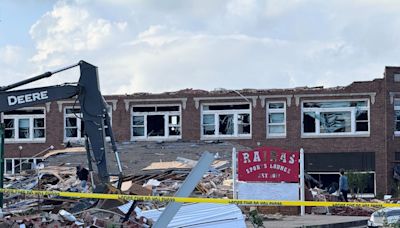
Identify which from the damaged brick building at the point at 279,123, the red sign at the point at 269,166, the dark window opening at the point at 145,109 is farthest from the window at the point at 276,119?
the red sign at the point at 269,166

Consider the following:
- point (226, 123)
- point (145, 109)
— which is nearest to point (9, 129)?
point (145, 109)

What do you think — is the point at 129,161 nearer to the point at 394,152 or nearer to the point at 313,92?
the point at 313,92

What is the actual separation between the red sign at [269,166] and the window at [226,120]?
22.3m

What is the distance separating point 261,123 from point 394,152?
26.2 ft

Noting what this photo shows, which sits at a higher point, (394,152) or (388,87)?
(388,87)

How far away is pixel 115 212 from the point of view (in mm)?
18812

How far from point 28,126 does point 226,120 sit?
1253 cm

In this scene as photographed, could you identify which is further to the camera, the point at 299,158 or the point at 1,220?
the point at 299,158

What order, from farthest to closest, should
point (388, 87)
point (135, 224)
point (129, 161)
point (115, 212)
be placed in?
1. point (388, 87)
2. point (129, 161)
3. point (115, 212)
4. point (135, 224)

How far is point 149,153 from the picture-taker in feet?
143

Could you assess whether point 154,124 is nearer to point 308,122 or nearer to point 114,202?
point 308,122

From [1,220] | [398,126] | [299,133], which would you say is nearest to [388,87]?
[398,126]

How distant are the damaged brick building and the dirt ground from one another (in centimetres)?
235

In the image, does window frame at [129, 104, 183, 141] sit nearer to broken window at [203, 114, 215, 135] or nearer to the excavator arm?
broken window at [203, 114, 215, 135]
